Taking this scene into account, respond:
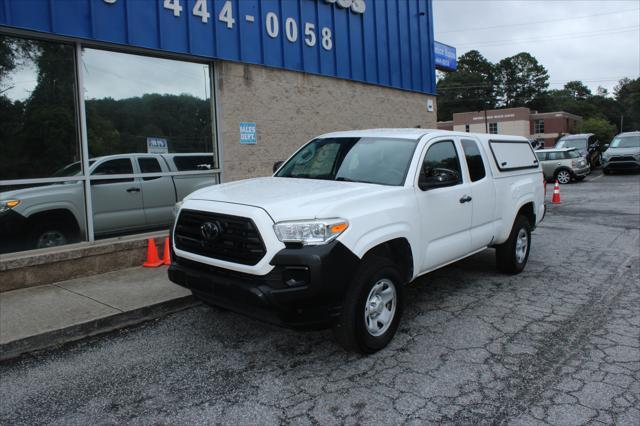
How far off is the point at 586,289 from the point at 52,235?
678 cm

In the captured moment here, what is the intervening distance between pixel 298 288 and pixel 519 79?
135 metres

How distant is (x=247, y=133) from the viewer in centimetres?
915

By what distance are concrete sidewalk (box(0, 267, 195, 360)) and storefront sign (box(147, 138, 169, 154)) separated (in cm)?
213

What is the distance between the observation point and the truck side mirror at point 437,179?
4.73m

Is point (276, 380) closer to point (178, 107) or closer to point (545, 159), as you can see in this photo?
point (178, 107)

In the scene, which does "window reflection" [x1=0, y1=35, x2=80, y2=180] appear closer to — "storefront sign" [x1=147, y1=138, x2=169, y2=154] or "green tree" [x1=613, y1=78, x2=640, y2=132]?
"storefront sign" [x1=147, y1=138, x2=169, y2=154]

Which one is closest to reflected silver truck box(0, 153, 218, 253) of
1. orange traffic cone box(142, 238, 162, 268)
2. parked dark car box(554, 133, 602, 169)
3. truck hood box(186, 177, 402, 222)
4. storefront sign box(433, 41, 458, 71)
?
orange traffic cone box(142, 238, 162, 268)

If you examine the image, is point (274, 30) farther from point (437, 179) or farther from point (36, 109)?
point (437, 179)

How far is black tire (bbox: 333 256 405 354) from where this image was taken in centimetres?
388

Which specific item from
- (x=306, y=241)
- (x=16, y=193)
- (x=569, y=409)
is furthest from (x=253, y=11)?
(x=569, y=409)

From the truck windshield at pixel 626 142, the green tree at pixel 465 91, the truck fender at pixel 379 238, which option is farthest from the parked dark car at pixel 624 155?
the green tree at pixel 465 91

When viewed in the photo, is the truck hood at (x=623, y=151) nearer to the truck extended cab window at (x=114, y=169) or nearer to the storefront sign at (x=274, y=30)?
the storefront sign at (x=274, y=30)

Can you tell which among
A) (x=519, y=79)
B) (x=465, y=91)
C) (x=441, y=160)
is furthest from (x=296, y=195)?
(x=519, y=79)

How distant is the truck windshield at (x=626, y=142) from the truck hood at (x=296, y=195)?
24.0m
